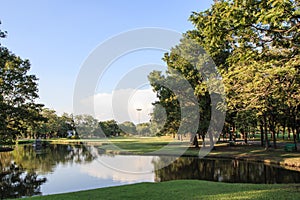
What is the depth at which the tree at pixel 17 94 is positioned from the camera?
2634cm

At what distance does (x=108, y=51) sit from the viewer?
2906 centimetres

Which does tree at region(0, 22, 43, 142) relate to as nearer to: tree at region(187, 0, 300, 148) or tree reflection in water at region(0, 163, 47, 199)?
tree reflection in water at region(0, 163, 47, 199)

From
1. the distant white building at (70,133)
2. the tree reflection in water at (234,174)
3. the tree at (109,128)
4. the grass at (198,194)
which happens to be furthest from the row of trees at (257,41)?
the distant white building at (70,133)

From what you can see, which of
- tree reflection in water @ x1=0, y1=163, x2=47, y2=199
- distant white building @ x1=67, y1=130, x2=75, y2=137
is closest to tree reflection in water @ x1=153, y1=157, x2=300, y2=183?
tree reflection in water @ x1=0, y1=163, x2=47, y2=199

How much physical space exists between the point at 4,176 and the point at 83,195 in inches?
543

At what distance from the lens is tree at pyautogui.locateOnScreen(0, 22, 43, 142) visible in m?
26.3

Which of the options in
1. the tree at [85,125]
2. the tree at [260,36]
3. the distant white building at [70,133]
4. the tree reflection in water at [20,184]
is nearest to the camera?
the tree at [260,36]

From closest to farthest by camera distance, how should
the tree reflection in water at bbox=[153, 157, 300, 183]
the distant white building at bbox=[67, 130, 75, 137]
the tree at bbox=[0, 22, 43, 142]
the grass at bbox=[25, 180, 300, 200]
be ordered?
1. the grass at bbox=[25, 180, 300, 200]
2. the tree reflection in water at bbox=[153, 157, 300, 183]
3. the tree at bbox=[0, 22, 43, 142]
4. the distant white building at bbox=[67, 130, 75, 137]

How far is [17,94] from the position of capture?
2939 cm

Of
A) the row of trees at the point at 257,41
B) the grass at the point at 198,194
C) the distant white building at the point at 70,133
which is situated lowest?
the distant white building at the point at 70,133

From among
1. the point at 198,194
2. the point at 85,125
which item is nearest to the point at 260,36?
the point at 198,194

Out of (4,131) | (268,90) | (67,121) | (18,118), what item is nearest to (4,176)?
(4,131)

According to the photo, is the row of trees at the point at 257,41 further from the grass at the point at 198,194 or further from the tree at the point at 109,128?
the tree at the point at 109,128

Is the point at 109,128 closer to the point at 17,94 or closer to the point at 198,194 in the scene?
the point at 17,94
